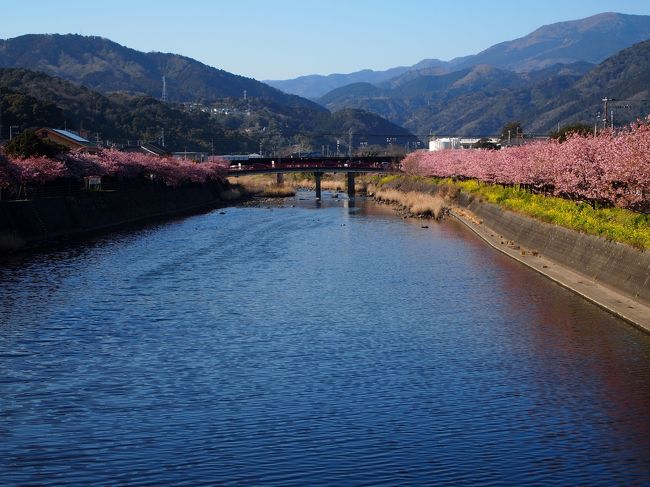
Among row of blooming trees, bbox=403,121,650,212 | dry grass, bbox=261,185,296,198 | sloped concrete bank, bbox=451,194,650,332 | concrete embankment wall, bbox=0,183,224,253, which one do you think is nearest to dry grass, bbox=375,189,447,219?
row of blooming trees, bbox=403,121,650,212

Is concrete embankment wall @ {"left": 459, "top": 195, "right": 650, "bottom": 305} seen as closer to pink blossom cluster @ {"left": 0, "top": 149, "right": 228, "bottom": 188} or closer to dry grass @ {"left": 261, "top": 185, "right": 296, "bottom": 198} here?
pink blossom cluster @ {"left": 0, "top": 149, "right": 228, "bottom": 188}

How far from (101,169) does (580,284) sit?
64628mm

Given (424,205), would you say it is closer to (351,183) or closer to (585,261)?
(585,261)

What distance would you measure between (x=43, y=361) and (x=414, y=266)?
3067cm

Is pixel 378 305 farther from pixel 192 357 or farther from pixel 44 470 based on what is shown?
pixel 44 470

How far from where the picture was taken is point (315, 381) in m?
26.1

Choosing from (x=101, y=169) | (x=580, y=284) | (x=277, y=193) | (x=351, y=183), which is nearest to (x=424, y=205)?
(x=101, y=169)

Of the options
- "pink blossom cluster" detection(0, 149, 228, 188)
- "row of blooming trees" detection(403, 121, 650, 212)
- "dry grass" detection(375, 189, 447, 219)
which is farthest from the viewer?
"dry grass" detection(375, 189, 447, 219)

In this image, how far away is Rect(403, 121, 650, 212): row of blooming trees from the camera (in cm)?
4559

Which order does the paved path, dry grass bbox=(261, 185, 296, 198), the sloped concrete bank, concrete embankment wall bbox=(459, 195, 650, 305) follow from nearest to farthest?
the paved path
the sloped concrete bank
concrete embankment wall bbox=(459, 195, 650, 305)
dry grass bbox=(261, 185, 296, 198)

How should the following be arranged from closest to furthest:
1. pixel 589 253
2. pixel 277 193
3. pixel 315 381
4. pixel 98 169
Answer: pixel 315 381 → pixel 589 253 → pixel 98 169 → pixel 277 193

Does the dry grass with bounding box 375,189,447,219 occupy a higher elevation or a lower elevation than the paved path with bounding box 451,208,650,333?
lower

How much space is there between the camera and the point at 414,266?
5638 centimetres

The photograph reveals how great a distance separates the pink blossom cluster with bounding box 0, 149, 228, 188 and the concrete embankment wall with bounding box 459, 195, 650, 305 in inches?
1412
